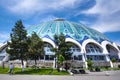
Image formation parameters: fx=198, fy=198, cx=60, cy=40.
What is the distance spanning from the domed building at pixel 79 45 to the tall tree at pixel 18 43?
1958 cm

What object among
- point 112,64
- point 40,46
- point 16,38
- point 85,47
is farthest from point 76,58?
point 16,38

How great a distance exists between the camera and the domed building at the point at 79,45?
56959 mm

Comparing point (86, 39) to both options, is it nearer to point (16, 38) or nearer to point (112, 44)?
point (112, 44)

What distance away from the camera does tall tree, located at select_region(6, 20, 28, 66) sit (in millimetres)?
33031

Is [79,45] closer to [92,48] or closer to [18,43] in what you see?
[92,48]

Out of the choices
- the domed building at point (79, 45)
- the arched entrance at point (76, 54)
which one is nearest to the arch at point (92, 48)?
the domed building at point (79, 45)

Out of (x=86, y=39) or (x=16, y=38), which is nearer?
(x=16, y=38)

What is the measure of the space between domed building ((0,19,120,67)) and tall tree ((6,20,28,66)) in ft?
64.2

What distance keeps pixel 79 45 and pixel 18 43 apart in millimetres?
Answer: 29645

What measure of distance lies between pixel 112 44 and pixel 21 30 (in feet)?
140

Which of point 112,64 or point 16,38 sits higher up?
point 16,38

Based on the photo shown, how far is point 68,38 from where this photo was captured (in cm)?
6059

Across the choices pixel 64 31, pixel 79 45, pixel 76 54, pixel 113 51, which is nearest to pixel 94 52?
pixel 79 45

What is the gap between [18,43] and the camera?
33.0 meters
